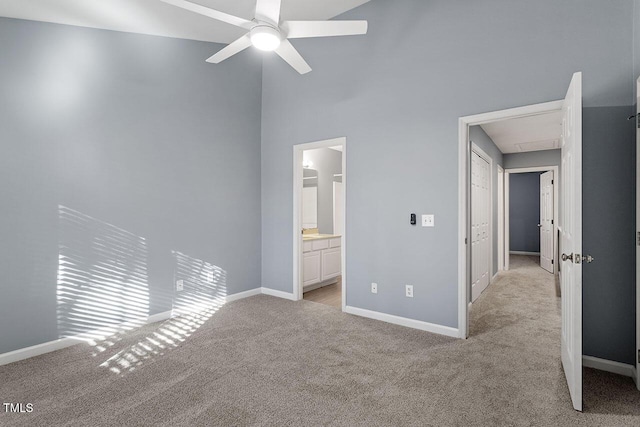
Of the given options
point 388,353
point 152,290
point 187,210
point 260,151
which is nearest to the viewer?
point 388,353

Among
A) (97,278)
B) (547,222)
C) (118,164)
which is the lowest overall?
(97,278)

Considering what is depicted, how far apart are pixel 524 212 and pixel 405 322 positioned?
26.7 feet

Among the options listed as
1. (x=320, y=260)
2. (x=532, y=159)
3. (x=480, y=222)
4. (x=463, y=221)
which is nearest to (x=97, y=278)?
(x=320, y=260)

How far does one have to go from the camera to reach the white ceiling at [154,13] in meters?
2.64

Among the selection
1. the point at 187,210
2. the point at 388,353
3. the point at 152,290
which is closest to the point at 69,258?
the point at 152,290

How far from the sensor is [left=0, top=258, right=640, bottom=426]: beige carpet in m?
1.96

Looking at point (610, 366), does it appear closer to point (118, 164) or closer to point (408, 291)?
point (408, 291)

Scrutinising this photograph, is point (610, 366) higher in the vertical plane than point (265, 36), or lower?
lower

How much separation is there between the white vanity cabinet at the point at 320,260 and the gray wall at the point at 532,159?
440 cm

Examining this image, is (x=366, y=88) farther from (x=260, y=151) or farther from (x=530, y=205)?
(x=530, y=205)

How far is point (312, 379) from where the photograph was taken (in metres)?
2.38

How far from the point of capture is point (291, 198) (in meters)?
4.49

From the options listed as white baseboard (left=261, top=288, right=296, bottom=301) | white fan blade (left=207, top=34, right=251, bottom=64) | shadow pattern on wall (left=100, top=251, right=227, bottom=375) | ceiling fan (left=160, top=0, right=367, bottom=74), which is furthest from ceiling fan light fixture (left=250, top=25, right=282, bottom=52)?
white baseboard (left=261, top=288, right=296, bottom=301)

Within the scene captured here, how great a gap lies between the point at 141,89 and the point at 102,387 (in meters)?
2.74
